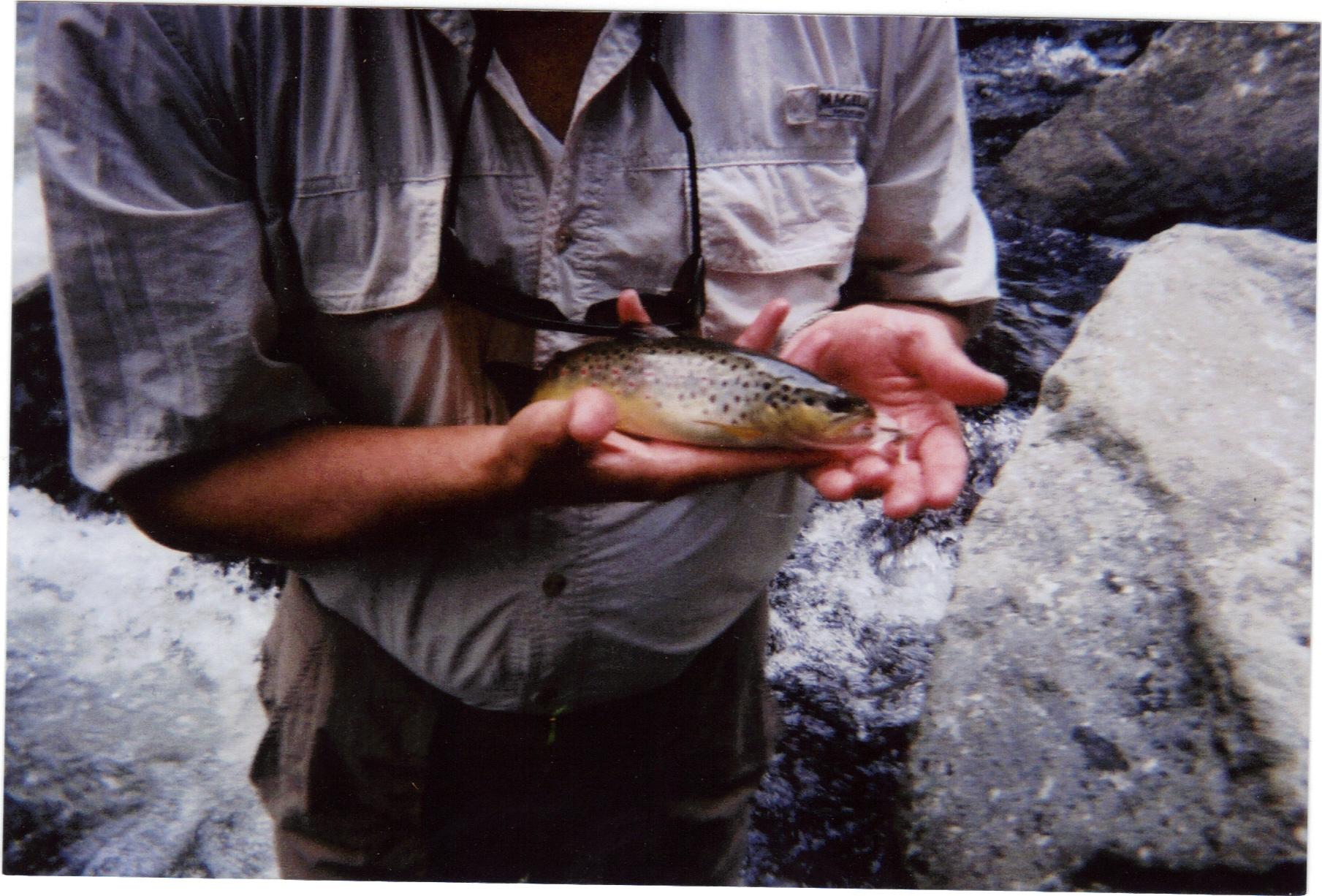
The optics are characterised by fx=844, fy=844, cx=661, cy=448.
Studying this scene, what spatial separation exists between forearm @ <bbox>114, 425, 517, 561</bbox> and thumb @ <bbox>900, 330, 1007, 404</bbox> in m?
0.38

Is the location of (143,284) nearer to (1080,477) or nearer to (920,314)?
(920,314)

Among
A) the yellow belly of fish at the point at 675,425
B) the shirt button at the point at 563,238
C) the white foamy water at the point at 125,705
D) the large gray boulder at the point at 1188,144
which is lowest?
the white foamy water at the point at 125,705

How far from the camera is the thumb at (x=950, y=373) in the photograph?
0.72m

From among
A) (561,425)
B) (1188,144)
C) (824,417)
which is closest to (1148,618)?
(824,417)

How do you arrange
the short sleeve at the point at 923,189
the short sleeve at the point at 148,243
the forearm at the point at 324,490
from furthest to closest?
the short sleeve at the point at 923,189, the forearm at the point at 324,490, the short sleeve at the point at 148,243

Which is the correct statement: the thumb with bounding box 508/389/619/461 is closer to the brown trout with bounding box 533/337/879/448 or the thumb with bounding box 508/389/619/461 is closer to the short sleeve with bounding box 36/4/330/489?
the brown trout with bounding box 533/337/879/448

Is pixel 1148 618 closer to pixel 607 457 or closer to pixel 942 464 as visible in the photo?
pixel 942 464

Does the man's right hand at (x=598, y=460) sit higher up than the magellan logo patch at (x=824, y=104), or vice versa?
the magellan logo patch at (x=824, y=104)

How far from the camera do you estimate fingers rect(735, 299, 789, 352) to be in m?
0.80

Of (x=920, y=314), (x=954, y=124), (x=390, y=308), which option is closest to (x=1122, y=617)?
(x=920, y=314)

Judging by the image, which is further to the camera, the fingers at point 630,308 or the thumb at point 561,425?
the fingers at point 630,308

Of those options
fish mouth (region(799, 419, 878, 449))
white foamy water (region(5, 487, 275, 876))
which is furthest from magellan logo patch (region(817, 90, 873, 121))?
white foamy water (region(5, 487, 275, 876))

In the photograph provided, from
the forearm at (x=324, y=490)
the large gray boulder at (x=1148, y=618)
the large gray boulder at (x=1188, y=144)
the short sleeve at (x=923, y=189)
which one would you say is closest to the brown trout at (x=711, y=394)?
the forearm at (x=324, y=490)

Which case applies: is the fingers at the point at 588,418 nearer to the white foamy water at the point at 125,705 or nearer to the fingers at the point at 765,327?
the fingers at the point at 765,327
